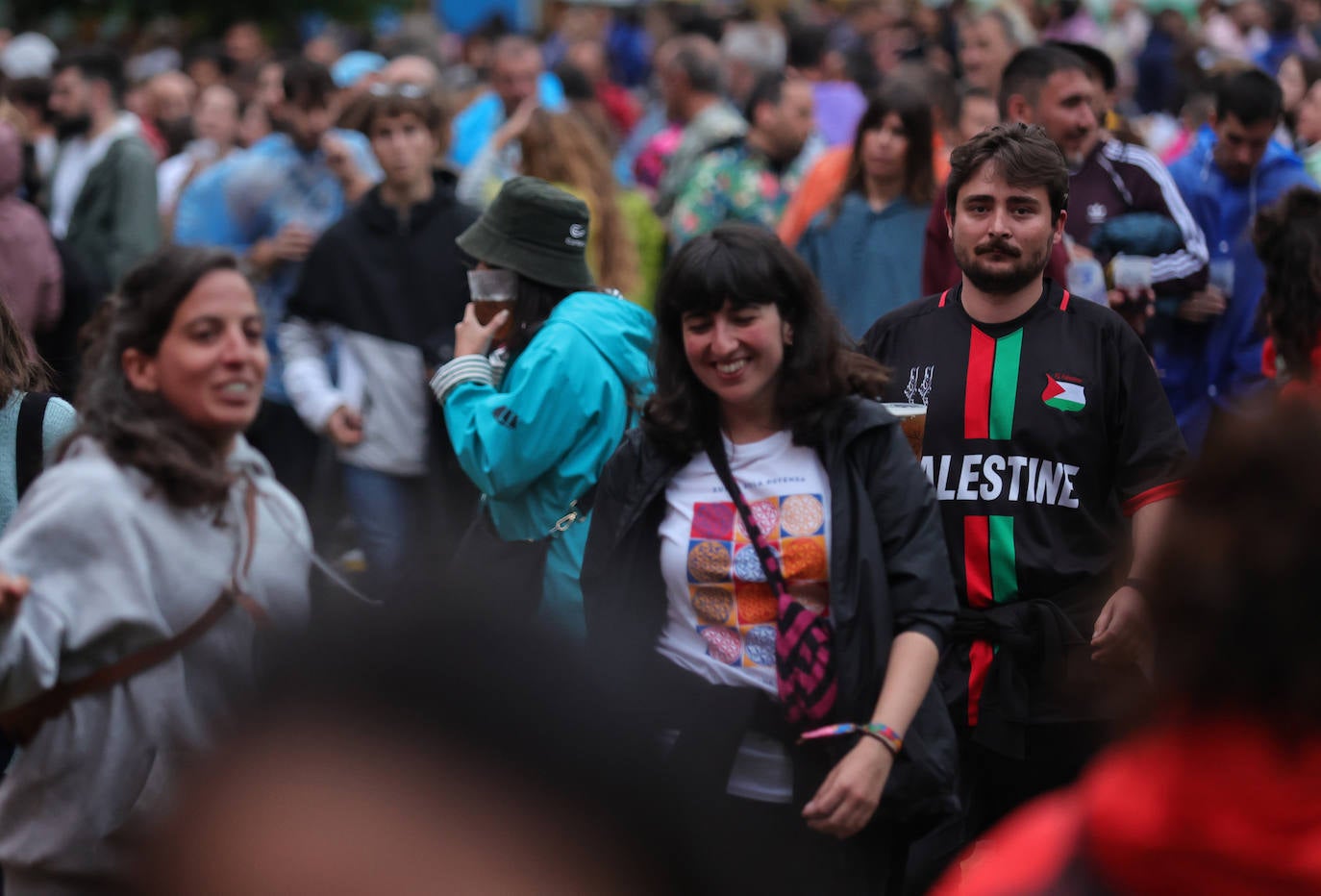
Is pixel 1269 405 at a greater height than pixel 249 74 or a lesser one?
greater

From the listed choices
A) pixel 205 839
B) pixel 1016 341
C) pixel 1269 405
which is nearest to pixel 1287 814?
pixel 1269 405

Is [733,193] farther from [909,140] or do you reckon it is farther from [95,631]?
[95,631]

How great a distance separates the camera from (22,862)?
2855 mm

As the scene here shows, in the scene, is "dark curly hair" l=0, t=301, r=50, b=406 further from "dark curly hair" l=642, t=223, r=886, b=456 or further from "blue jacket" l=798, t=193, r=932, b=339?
"blue jacket" l=798, t=193, r=932, b=339

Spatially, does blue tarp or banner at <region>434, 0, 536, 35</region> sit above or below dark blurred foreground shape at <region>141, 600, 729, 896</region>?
below

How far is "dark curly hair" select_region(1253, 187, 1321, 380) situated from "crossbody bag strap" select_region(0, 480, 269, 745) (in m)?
3.31

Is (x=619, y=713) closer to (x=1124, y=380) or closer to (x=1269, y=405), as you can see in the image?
(x=1269, y=405)

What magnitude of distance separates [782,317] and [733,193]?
514 cm

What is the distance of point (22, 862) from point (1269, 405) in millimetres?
2320

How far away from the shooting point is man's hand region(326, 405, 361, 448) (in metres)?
6.46

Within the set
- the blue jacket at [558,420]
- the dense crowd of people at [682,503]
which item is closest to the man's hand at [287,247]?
the dense crowd of people at [682,503]

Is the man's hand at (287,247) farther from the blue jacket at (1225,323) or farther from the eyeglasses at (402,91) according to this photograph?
the blue jacket at (1225,323)

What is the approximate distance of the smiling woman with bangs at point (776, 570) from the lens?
3225mm

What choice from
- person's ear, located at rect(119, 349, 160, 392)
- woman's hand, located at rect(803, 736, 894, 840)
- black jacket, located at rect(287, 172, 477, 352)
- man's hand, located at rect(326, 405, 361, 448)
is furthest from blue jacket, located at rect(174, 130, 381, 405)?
woman's hand, located at rect(803, 736, 894, 840)
